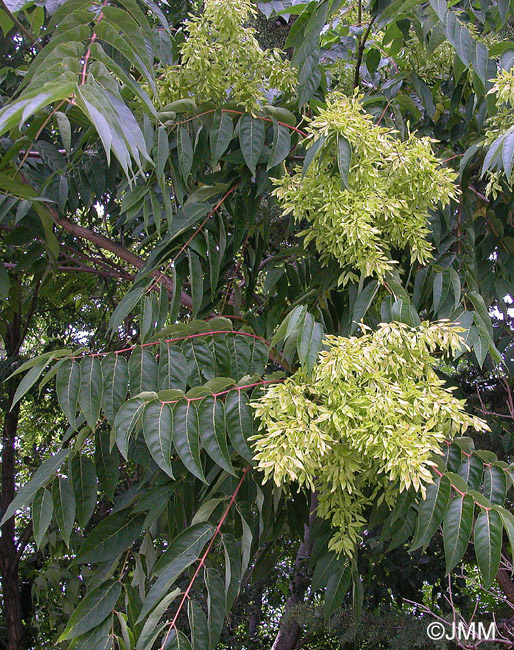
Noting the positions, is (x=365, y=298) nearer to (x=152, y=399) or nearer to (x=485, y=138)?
(x=152, y=399)

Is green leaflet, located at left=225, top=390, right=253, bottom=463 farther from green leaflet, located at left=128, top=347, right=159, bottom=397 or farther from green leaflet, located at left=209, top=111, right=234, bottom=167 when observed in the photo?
green leaflet, located at left=209, top=111, right=234, bottom=167

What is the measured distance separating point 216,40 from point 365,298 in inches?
30.8

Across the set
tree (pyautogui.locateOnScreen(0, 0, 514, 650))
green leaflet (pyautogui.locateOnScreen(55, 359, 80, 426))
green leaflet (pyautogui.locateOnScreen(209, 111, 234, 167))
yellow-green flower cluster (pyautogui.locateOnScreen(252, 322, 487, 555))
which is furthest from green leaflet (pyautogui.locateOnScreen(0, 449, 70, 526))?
green leaflet (pyautogui.locateOnScreen(209, 111, 234, 167))

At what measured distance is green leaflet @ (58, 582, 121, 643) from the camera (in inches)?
56.5

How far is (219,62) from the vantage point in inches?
63.2

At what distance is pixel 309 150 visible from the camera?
4.51 ft

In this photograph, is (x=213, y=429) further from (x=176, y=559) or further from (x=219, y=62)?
(x=219, y=62)

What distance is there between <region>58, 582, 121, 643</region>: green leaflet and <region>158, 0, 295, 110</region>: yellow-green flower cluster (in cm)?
125

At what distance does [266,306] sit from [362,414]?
893 millimetres

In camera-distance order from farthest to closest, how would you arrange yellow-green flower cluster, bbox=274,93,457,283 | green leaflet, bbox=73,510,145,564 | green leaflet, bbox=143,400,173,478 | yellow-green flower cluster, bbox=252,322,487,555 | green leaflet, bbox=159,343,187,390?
green leaflet, bbox=73,510,145,564
green leaflet, bbox=159,343,187,390
yellow-green flower cluster, bbox=274,93,457,283
green leaflet, bbox=143,400,173,478
yellow-green flower cluster, bbox=252,322,487,555

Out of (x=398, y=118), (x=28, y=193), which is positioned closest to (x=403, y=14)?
(x=398, y=118)

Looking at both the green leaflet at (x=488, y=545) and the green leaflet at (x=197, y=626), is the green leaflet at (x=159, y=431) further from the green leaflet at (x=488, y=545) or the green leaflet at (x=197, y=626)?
the green leaflet at (x=488, y=545)

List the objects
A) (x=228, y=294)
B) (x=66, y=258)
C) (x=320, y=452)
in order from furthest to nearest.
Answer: (x=66, y=258) → (x=228, y=294) → (x=320, y=452)

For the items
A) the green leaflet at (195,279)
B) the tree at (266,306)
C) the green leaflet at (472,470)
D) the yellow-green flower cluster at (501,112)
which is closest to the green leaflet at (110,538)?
the tree at (266,306)
